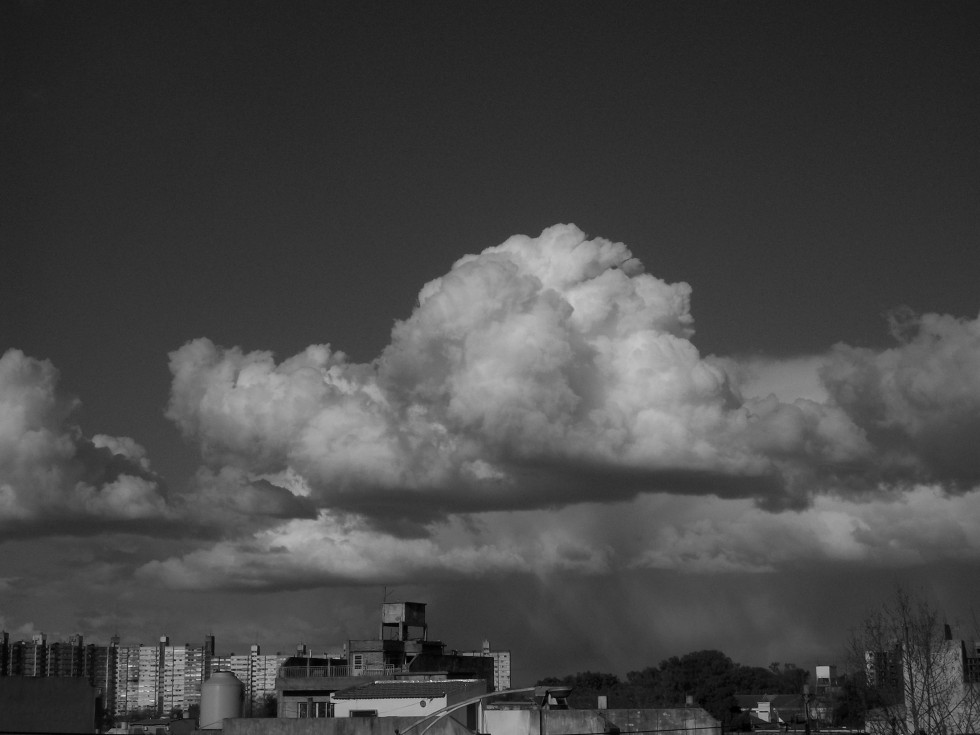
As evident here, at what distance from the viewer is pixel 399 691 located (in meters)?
75.8

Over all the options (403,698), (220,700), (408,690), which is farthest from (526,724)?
(220,700)

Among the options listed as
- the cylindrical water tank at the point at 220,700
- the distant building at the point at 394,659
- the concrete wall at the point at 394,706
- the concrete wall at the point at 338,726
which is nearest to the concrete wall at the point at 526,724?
the concrete wall at the point at 338,726

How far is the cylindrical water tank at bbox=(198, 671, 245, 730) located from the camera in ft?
257

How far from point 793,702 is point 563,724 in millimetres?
109961

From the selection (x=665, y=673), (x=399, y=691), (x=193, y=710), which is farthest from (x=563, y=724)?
(x=665, y=673)

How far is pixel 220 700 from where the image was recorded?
78375 millimetres

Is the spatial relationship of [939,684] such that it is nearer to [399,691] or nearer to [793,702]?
[399,691]

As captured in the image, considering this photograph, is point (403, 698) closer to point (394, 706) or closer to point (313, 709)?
point (394, 706)

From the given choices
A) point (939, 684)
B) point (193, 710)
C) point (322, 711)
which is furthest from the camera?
point (193, 710)

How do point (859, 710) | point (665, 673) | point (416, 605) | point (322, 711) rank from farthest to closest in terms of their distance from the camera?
point (665, 673) → point (416, 605) → point (859, 710) → point (322, 711)

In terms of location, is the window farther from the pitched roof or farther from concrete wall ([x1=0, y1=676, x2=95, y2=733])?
concrete wall ([x1=0, y1=676, x2=95, y2=733])

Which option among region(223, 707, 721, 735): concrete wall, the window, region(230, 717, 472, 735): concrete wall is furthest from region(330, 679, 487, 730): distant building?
the window

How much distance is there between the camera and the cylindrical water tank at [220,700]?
7844 cm

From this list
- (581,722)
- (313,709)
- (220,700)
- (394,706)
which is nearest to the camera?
(581,722)
